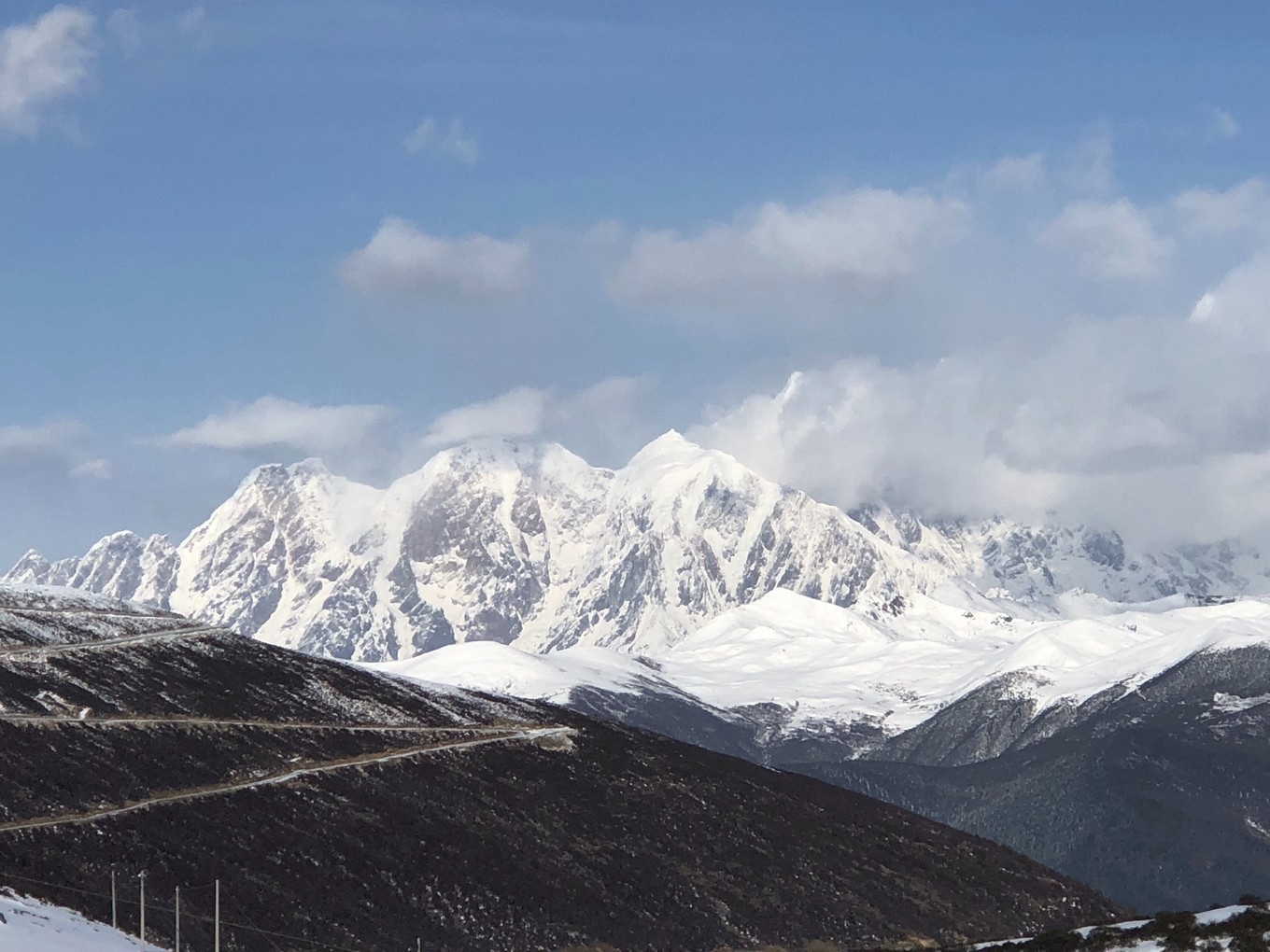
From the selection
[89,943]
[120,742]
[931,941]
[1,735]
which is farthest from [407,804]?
[89,943]

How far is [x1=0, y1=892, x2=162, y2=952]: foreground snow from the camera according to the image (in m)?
95.8

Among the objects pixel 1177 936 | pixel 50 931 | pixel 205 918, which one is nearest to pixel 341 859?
pixel 205 918

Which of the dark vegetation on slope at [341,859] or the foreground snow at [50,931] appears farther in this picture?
the dark vegetation on slope at [341,859]

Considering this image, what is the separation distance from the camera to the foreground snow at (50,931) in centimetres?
9575

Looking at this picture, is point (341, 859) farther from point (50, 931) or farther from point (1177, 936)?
point (1177, 936)

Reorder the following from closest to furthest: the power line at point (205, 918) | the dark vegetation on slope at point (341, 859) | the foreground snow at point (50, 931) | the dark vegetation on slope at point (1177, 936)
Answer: the dark vegetation on slope at point (1177, 936) → the foreground snow at point (50, 931) → the power line at point (205, 918) → the dark vegetation on slope at point (341, 859)

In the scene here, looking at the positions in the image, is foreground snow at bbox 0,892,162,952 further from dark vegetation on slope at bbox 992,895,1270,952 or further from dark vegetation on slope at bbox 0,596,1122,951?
dark vegetation on slope at bbox 992,895,1270,952

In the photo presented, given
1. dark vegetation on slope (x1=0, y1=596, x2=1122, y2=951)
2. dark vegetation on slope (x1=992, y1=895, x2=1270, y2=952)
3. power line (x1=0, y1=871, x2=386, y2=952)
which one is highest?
dark vegetation on slope (x1=992, y1=895, x2=1270, y2=952)

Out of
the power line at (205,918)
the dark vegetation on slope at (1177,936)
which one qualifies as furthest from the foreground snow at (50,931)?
the dark vegetation on slope at (1177,936)

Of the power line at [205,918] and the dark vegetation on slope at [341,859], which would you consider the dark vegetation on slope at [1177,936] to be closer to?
the dark vegetation on slope at [341,859]

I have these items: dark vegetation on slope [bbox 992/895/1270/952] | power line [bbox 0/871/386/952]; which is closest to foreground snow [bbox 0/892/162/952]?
power line [bbox 0/871/386/952]

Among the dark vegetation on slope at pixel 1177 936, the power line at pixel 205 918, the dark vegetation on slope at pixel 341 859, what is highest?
the dark vegetation on slope at pixel 1177 936

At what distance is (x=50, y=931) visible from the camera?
336 feet

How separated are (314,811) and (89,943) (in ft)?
249
